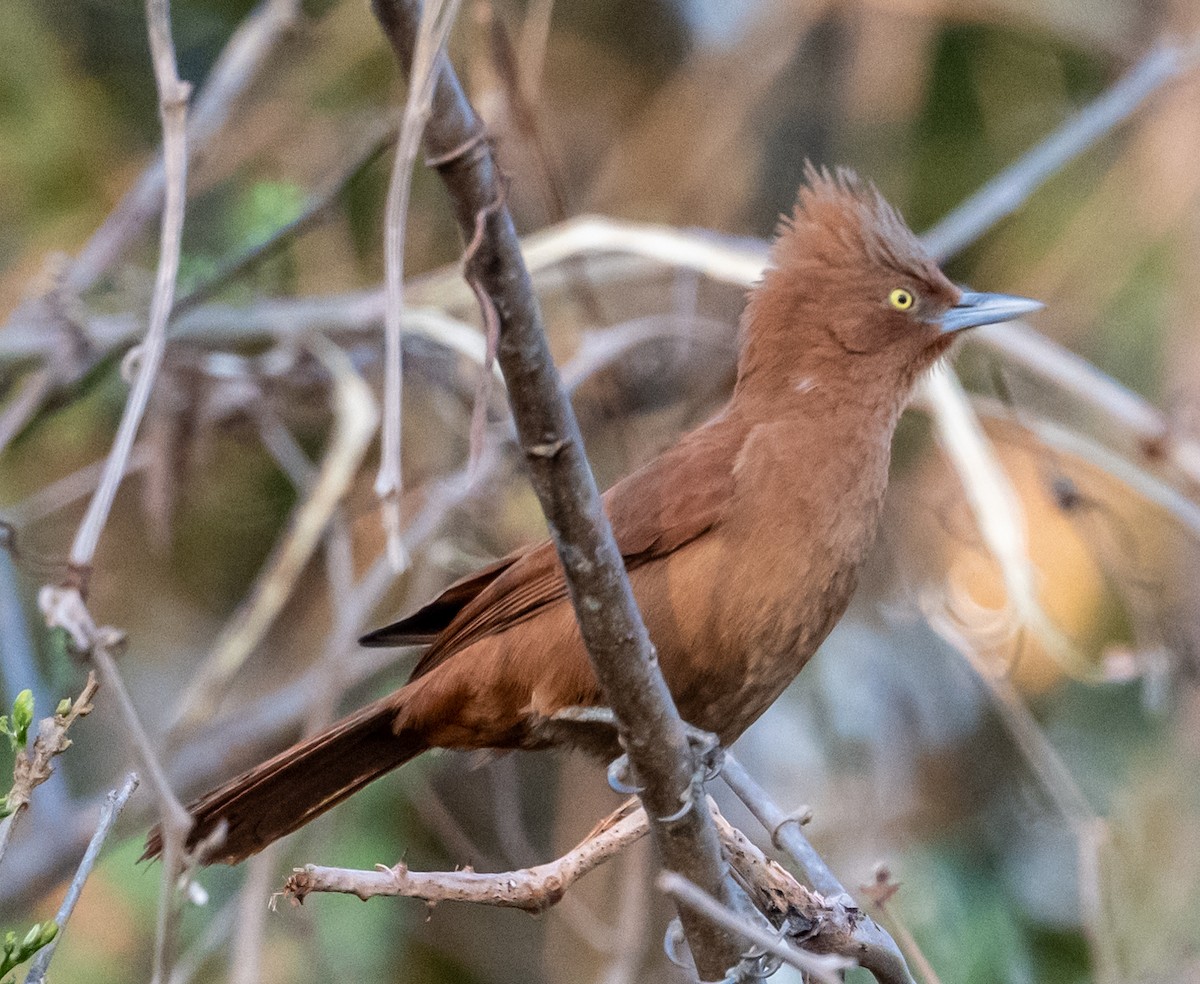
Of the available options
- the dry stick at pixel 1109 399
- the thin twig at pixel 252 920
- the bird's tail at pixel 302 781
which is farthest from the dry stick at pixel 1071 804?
the thin twig at pixel 252 920

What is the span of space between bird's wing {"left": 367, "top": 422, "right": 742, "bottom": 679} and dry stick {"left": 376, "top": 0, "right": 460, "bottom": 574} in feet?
4.05

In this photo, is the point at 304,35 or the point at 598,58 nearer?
the point at 304,35

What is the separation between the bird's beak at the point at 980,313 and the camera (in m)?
3.44

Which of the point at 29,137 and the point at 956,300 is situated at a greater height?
the point at 29,137

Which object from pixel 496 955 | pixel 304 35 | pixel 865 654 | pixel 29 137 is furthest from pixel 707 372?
pixel 29 137

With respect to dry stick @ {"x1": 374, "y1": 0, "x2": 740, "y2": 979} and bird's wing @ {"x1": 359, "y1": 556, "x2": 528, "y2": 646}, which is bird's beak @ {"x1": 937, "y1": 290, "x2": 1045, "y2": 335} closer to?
bird's wing @ {"x1": 359, "y1": 556, "x2": 528, "y2": 646}

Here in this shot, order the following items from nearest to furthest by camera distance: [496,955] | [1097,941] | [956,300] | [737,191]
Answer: [956,300] < [1097,941] < [496,955] < [737,191]

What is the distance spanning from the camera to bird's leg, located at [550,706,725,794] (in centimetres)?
262

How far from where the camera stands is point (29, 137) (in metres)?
5.77

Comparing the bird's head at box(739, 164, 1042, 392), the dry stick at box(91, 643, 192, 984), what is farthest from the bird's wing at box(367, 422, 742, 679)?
the dry stick at box(91, 643, 192, 984)

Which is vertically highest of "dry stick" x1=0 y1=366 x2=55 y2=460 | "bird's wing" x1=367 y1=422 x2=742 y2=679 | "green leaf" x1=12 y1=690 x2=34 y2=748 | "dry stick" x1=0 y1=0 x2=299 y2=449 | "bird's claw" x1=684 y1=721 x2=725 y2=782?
"dry stick" x1=0 y1=0 x2=299 y2=449

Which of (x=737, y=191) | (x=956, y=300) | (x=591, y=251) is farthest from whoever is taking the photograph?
(x=737, y=191)

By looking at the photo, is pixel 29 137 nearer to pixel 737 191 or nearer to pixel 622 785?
pixel 737 191

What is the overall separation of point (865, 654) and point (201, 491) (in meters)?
2.54
